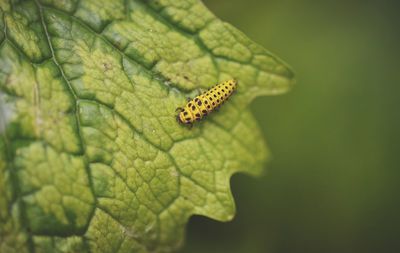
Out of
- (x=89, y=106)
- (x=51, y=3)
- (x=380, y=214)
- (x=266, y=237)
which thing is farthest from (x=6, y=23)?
(x=380, y=214)

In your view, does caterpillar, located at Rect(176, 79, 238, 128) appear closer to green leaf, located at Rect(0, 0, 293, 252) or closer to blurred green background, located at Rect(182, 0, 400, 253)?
green leaf, located at Rect(0, 0, 293, 252)

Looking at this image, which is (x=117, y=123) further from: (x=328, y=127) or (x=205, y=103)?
(x=328, y=127)

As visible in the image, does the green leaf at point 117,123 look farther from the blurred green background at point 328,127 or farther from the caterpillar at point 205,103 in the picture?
the blurred green background at point 328,127

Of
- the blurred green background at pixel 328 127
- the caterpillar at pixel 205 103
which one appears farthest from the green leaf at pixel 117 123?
the blurred green background at pixel 328 127

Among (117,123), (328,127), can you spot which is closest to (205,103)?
(117,123)

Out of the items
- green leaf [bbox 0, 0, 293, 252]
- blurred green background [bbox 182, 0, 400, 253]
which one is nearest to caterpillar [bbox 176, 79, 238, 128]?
green leaf [bbox 0, 0, 293, 252]

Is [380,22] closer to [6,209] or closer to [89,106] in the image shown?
[89,106]
